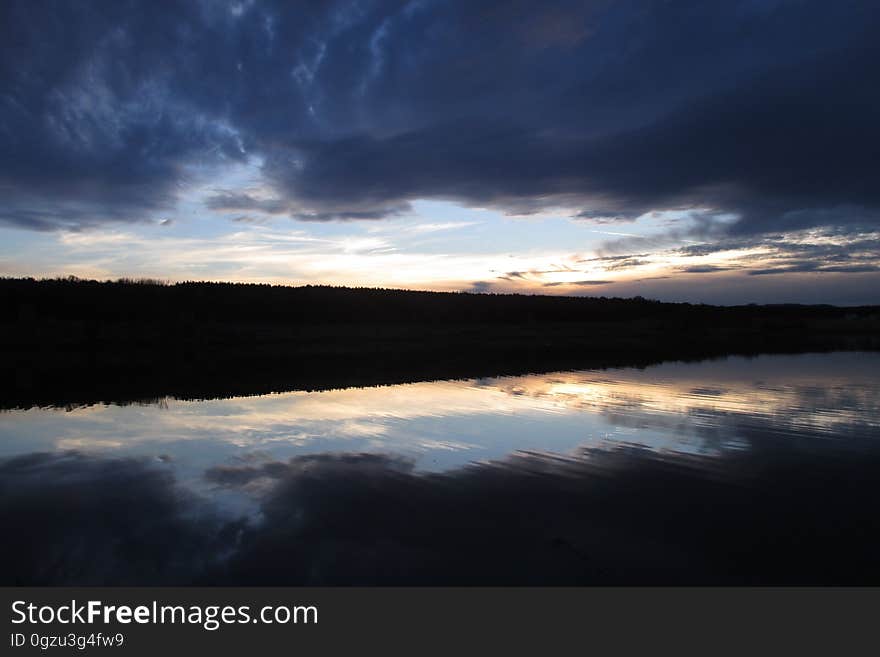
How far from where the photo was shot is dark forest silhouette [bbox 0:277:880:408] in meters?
21.6

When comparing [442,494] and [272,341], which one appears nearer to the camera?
[442,494]

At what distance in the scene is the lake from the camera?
5590 mm

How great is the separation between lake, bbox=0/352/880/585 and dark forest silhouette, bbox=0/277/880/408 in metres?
6.68

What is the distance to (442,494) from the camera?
7852mm

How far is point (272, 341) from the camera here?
1614 inches

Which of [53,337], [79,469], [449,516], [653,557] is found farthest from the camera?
[53,337]

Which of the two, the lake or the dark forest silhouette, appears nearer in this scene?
the lake

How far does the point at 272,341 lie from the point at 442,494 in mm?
35399
